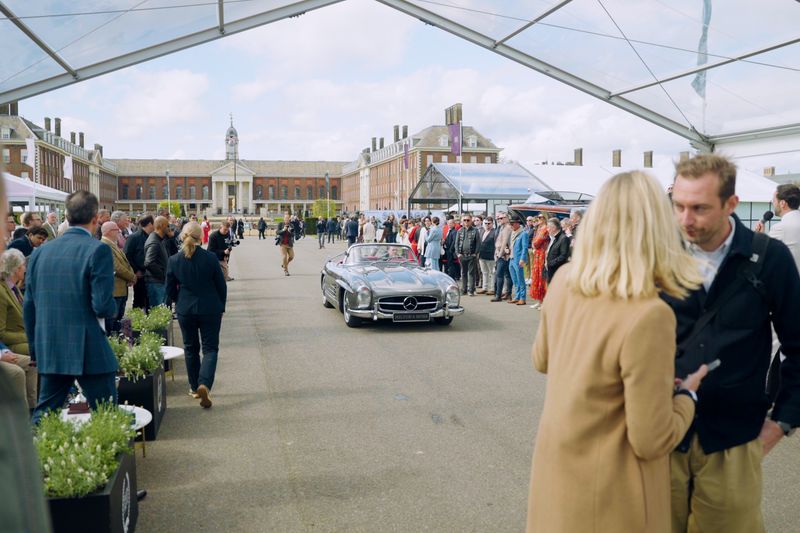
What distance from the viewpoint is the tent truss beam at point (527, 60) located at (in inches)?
463

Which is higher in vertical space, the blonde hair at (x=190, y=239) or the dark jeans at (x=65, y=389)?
the blonde hair at (x=190, y=239)

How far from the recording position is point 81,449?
4023mm

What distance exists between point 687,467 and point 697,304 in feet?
2.01

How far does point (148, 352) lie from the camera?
21.4ft

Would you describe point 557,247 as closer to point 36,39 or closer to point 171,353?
point 171,353

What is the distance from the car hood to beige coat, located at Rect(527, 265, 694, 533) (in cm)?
945

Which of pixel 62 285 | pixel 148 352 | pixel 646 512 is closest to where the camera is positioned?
pixel 646 512

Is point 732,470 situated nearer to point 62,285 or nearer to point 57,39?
point 62,285

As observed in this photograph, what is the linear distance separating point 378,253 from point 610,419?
11839 millimetres

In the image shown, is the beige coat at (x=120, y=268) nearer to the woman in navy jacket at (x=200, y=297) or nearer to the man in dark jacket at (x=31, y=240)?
the man in dark jacket at (x=31, y=240)

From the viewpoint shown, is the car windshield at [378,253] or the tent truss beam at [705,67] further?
the car windshield at [378,253]

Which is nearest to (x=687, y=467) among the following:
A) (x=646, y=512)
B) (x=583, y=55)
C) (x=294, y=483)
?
(x=646, y=512)

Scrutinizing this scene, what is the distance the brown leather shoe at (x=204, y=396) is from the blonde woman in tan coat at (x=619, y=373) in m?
5.45

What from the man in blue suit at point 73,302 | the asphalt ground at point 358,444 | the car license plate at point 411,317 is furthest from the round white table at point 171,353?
the car license plate at point 411,317
